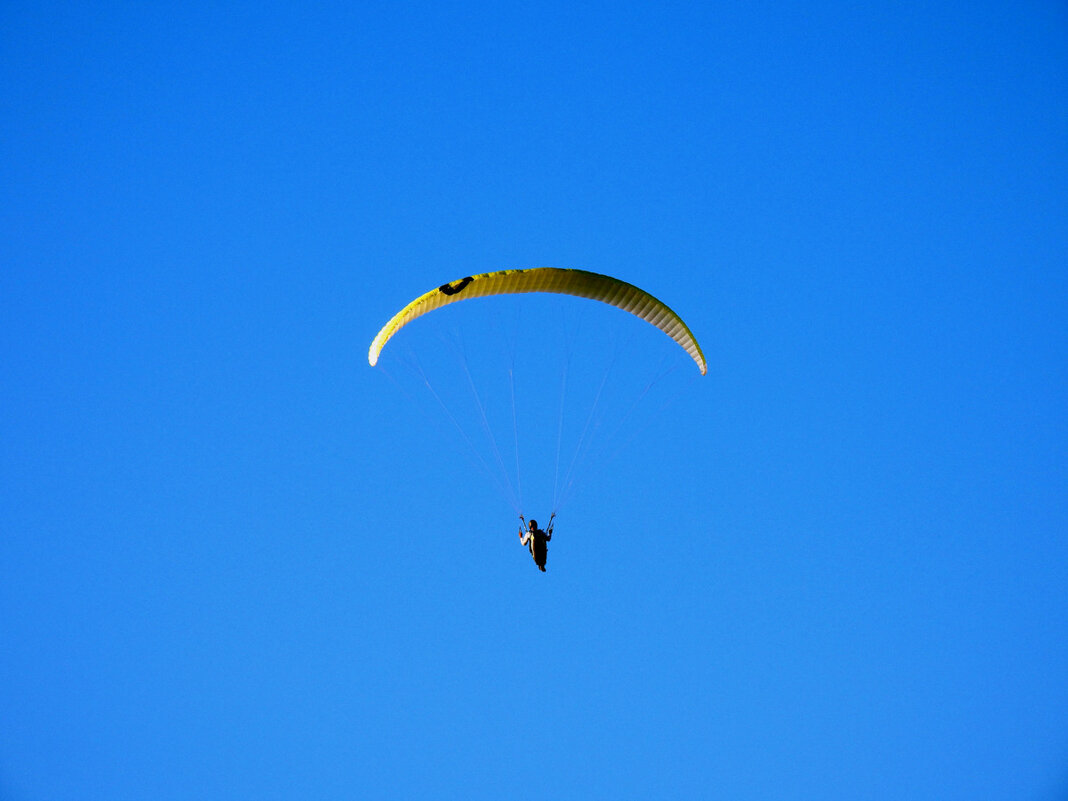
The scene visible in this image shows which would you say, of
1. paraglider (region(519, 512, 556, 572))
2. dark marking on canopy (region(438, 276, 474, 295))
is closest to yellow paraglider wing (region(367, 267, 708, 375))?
dark marking on canopy (region(438, 276, 474, 295))

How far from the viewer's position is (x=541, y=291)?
20891mm

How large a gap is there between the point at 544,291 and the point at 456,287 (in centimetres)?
172

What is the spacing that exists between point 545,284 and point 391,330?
3041 mm

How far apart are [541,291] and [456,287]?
5.46 ft

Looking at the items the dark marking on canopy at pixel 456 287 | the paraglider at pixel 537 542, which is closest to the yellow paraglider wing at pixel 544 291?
the dark marking on canopy at pixel 456 287

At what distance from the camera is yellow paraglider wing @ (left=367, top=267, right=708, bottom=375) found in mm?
20406

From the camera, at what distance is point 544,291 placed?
20891 mm

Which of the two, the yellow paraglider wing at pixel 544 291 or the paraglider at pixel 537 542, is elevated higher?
the yellow paraglider wing at pixel 544 291

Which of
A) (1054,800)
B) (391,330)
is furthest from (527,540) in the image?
(1054,800)

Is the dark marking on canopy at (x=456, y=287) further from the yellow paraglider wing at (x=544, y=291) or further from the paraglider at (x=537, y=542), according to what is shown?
the paraglider at (x=537, y=542)

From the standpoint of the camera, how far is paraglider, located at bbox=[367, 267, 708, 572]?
2042 centimetres

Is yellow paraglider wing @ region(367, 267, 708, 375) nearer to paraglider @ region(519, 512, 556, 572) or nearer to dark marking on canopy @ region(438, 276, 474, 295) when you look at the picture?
dark marking on canopy @ region(438, 276, 474, 295)

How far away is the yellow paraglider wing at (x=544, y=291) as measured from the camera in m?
20.4

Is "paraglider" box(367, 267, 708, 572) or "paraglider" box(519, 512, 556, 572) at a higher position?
"paraglider" box(367, 267, 708, 572)
